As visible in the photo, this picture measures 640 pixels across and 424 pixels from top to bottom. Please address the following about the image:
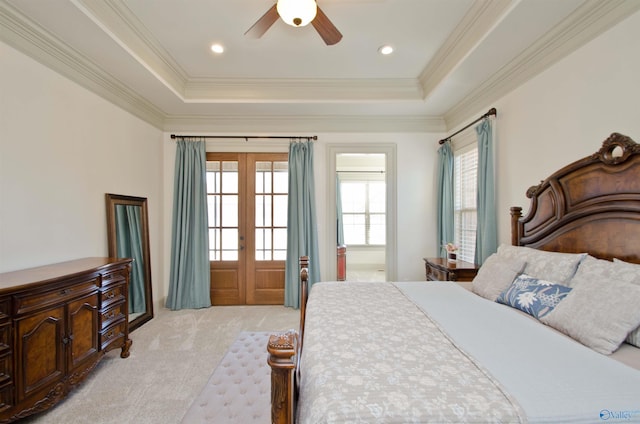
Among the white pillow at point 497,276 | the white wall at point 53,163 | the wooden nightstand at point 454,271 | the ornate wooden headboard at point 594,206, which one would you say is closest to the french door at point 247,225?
the white wall at point 53,163

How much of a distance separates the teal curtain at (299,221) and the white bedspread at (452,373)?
224cm

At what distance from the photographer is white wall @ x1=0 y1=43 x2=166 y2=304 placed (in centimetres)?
196

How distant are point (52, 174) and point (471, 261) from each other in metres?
4.39

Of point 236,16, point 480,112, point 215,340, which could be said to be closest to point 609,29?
point 480,112

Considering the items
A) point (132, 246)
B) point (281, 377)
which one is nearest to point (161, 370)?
point (132, 246)

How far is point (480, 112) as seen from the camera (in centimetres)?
312

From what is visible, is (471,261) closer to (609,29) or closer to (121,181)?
(609,29)

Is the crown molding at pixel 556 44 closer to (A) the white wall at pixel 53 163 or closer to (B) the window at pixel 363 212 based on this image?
(B) the window at pixel 363 212

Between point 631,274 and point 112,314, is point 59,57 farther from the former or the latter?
point 631,274

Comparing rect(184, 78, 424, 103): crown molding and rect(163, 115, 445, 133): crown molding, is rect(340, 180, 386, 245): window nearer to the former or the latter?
rect(163, 115, 445, 133): crown molding

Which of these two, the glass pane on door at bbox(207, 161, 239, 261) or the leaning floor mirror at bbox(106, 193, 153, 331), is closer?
the leaning floor mirror at bbox(106, 193, 153, 331)

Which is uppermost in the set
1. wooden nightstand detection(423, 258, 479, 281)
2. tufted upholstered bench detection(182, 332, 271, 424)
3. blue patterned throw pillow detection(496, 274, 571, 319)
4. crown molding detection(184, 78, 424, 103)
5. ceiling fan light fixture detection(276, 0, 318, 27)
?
crown molding detection(184, 78, 424, 103)

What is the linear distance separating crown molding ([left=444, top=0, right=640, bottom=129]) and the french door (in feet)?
8.79

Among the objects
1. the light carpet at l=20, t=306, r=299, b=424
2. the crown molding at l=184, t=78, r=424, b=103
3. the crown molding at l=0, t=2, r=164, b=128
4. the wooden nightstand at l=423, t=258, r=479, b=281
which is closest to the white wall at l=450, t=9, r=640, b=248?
the wooden nightstand at l=423, t=258, r=479, b=281
